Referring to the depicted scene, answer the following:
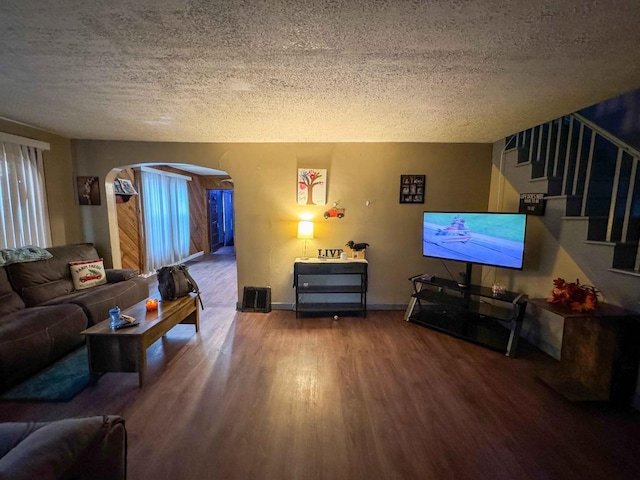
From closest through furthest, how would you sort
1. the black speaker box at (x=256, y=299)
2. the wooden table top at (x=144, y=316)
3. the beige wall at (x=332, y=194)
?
the wooden table top at (x=144, y=316)
the beige wall at (x=332, y=194)
the black speaker box at (x=256, y=299)

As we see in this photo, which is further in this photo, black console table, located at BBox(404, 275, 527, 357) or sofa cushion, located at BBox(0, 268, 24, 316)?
black console table, located at BBox(404, 275, 527, 357)

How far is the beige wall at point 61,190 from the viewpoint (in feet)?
11.2

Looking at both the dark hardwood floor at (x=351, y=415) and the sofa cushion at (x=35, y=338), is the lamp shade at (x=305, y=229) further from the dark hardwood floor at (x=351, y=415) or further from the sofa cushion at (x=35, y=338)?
the sofa cushion at (x=35, y=338)

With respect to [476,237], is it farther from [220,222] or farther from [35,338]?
[220,222]

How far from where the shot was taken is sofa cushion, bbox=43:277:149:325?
9.13 ft

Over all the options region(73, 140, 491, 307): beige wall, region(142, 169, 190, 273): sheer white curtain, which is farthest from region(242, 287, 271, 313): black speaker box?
region(142, 169, 190, 273): sheer white curtain

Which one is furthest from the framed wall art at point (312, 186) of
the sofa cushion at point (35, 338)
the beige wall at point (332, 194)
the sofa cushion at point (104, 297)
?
the sofa cushion at point (35, 338)

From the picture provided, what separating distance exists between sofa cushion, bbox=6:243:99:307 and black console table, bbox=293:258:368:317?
260 centimetres

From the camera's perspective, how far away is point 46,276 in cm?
296

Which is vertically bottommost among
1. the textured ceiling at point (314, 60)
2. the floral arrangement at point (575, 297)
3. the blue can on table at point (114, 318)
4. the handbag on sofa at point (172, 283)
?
the blue can on table at point (114, 318)

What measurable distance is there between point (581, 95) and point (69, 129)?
501 centimetres

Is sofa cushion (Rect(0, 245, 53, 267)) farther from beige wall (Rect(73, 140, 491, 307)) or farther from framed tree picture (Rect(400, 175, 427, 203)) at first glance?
framed tree picture (Rect(400, 175, 427, 203))

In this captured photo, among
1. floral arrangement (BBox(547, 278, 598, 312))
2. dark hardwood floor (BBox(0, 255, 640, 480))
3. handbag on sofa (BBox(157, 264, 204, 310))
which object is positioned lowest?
dark hardwood floor (BBox(0, 255, 640, 480))

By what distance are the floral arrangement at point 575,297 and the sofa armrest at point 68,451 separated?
112 inches
